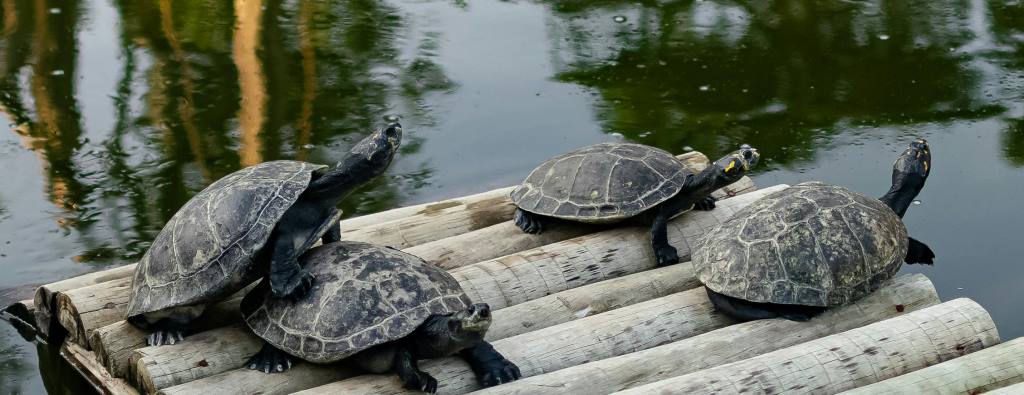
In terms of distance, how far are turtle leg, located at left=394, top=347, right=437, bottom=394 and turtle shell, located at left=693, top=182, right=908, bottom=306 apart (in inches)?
47.7

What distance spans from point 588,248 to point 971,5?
596 centimetres

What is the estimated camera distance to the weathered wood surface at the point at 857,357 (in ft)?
14.0

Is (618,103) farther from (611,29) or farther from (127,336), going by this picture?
(127,336)

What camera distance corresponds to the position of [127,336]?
4.78 m

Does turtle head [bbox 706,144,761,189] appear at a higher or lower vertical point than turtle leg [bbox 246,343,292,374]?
higher

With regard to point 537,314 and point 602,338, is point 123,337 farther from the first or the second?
point 602,338

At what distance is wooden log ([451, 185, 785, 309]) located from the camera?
16.7 ft

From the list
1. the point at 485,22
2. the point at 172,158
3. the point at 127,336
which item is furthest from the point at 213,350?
the point at 485,22

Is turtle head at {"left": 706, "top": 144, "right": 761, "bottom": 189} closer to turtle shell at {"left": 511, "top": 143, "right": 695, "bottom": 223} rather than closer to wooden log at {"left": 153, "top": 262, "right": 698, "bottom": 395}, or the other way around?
turtle shell at {"left": 511, "top": 143, "right": 695, "bottom": 223}

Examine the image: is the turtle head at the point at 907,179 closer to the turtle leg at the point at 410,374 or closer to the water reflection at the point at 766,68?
the water reflection at the point at 766,68

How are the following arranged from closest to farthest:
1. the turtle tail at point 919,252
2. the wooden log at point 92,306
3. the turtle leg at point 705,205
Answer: the wooden log at point 92,306 < the turtle tail at point 919,252 < the turtle leg at point 705,205

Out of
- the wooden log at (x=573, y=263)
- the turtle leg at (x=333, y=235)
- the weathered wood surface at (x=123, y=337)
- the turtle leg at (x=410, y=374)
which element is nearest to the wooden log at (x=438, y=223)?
the wooden log at (x=573, y=263)

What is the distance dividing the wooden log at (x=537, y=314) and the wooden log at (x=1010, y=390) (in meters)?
1.39

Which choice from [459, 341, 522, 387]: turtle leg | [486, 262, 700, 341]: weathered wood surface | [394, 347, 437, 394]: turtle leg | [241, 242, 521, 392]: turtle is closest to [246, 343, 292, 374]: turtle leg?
[241, 242, 521, 392]: turtle
